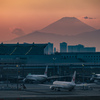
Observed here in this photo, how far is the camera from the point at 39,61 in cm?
14712

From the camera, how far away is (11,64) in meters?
134

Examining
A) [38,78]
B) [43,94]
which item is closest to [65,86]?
[43,94]

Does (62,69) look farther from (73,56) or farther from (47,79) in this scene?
(73,56)

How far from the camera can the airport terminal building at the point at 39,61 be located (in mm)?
127125

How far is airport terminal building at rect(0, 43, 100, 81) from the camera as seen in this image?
127125 mm

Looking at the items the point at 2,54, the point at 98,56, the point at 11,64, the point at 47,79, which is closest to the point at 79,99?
the point at 47,79

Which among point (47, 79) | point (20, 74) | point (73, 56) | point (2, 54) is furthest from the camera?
point (73, 56)

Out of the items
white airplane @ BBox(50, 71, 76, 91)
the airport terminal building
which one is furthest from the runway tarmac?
the airport terminal building

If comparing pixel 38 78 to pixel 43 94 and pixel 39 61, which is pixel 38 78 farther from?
pixel 43 94

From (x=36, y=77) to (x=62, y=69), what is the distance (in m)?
15.2

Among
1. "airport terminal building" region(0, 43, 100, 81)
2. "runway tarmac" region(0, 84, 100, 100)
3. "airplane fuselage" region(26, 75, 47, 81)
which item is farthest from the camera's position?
"airport terminal building" region(0, 43, 100, 81)

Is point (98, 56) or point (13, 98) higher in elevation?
point (98, 56)

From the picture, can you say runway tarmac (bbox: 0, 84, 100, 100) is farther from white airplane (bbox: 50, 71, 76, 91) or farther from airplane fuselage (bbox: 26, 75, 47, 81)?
airplane fuselage (bbox: 26, 75, 47, 81)

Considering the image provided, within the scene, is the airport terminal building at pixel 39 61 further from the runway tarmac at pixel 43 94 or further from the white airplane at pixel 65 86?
the runway tarmac at pixel 43 94
